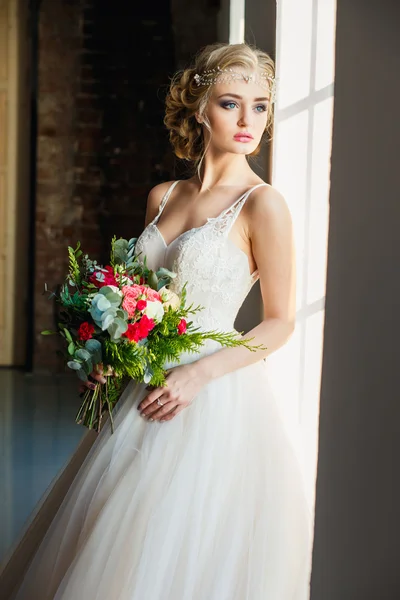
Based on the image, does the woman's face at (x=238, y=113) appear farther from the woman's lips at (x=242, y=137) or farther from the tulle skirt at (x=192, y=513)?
the tulle skirt at (x=192, y=513)

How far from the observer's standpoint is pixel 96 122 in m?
7.88

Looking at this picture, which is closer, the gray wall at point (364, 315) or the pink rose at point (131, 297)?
the gray wall at point (364, 315)

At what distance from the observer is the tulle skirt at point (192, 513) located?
6.43 feet

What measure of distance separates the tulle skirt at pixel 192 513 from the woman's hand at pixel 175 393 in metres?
0.04

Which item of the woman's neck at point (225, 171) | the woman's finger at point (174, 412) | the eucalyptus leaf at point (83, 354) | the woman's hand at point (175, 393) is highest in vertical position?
the woman's neck at point (225, 171)

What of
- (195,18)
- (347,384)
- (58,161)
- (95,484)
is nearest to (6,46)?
(58,161)

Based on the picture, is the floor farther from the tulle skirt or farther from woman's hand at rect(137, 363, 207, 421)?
woman's hand at rect(137, 363, 207, 421)

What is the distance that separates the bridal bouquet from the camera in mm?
1980

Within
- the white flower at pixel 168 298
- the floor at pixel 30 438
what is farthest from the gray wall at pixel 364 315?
the floor at pixel 30 438

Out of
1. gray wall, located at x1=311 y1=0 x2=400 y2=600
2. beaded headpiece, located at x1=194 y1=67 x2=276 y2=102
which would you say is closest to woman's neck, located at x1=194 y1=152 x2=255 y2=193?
beaded headpiece, located at x1=194 y1=67 x2=276 y2=102

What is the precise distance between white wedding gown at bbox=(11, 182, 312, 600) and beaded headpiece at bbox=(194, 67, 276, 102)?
0.39 metres

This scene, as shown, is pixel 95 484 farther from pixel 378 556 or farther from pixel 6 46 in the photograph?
pixel 6 46

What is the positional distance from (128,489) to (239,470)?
306 millimetres

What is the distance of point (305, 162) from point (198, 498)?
53.7 inches
